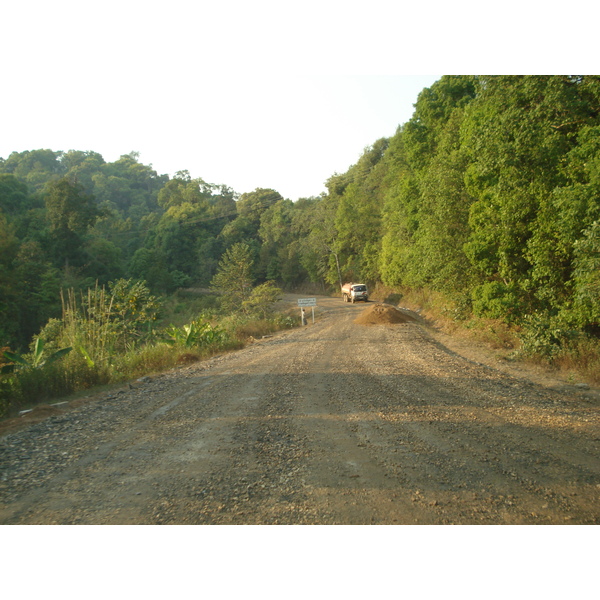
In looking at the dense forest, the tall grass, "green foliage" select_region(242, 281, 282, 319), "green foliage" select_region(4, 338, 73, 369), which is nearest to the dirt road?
the tall grass

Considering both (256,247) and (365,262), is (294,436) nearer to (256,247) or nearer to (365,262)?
(365,262)

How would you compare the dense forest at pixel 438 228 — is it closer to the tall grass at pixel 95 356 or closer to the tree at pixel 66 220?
the tree at pixel 66 220

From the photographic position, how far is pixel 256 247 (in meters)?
70.2

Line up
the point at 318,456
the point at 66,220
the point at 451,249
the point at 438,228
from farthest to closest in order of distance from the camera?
the point at 66,220
the point at 438,228
the point at 451,249
the point at 318,456

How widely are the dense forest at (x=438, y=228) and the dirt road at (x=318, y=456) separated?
12.8 ft

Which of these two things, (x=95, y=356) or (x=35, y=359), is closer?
(x=35, y=359)

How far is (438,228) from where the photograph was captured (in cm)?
1780

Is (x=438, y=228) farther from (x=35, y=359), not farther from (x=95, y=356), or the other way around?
(x=35, y=359)

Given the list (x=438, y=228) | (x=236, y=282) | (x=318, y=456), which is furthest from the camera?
(x=236, y=282)

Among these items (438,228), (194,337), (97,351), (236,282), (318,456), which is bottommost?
(194,337)

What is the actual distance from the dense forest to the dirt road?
12.8ft

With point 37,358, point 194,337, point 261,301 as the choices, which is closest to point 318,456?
point 37,358

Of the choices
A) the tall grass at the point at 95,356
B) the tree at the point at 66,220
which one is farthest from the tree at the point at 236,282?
the tree at the point at 66,220

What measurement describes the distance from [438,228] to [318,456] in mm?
14753
